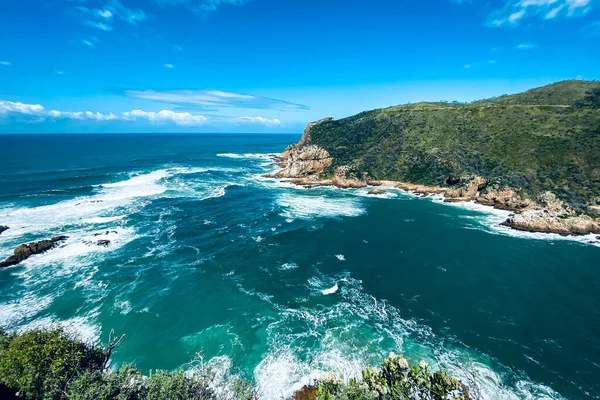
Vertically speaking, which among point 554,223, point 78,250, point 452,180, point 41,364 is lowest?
point 78,250

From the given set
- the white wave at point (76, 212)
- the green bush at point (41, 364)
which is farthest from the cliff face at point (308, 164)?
the green bush at point (41, 364)

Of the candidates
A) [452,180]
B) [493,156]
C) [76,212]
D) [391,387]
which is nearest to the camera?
[391,387]


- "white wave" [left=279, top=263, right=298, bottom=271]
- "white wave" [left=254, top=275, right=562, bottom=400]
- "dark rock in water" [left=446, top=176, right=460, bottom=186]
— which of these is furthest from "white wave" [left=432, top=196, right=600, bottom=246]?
"white wave" [left=279, top=263, right=298, bottom=271]

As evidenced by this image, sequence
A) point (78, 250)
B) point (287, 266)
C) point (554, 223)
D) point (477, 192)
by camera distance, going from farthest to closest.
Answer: point (477, 192) < point (554, 223) < point (78, 250) < point (287, 266)

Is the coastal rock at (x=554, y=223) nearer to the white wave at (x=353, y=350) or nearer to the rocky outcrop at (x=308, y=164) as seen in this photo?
the white wave at (x=353, y=350)

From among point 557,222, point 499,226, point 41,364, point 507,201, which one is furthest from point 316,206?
point 41,364

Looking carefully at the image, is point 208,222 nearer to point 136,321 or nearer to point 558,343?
point 136,321

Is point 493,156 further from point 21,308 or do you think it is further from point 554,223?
point 21,308
